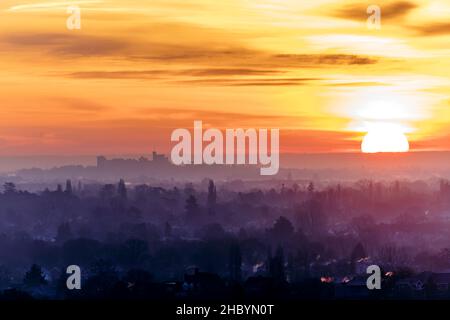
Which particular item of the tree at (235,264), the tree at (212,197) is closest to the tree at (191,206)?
the tree at (212,197)

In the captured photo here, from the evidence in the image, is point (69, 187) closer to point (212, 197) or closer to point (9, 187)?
point (9, 187)

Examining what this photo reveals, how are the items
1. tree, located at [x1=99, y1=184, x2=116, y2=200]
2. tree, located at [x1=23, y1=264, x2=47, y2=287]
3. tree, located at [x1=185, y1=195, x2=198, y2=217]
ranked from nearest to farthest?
tree, located at [x1=23, y1=264, x2=47, y2=287]
tree, located at [x1=99, y1=184, x2=116, y2=200]
tree, located at [x1=185, y1=195, x2=198, y2=217]

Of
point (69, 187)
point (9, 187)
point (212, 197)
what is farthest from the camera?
point (212, 197)

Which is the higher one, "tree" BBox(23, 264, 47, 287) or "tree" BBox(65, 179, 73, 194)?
"tree" BBox(65, 179, 73, 194)

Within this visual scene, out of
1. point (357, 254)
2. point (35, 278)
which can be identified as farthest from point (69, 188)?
point (357, 254)

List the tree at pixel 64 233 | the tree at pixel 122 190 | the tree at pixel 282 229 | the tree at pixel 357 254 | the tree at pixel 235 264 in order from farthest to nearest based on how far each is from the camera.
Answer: the tree at pixel 282 229 < the tree at pixel 122 190 < the tree at pixel 64 233 < the tree at pixel 357 254 < the tree at pixel 235 264

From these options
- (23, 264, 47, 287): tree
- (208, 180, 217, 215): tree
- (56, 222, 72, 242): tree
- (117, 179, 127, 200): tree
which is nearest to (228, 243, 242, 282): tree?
(208, 180, 217, 215): tree

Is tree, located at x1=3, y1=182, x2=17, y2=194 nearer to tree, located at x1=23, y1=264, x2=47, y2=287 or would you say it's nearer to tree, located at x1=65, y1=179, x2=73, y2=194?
tree, located at x1=65, y1=179, x2=73, y2=194

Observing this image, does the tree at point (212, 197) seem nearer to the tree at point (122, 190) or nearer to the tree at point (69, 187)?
the tree at point (122, 190)

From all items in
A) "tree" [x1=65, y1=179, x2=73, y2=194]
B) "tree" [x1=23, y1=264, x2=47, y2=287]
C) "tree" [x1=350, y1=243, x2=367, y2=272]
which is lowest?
"tree" [x1=23, y1=264, x2=47, y2=287]
